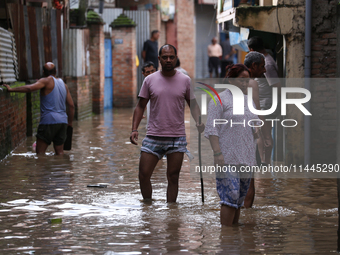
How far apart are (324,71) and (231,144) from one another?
13.8ft

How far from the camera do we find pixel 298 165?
9320 mm

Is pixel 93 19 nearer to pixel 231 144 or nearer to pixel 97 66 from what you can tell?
pixel 97 66

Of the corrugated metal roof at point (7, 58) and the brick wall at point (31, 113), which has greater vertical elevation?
the corrugated metal roof at point (7, 58)

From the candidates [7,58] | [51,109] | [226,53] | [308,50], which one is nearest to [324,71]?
[308,50]

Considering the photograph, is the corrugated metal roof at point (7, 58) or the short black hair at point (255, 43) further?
the corrugated metal roof at point (7, 58)

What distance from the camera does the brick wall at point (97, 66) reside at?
1881cm

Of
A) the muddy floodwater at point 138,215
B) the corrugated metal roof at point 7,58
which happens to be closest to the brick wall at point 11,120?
the corrugated metal roof at point 7,58

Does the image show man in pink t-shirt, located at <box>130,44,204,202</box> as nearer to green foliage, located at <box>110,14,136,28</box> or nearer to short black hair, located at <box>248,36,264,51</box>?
short black hair, located at <box>248,36,264,51</box>

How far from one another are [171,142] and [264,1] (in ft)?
15.0

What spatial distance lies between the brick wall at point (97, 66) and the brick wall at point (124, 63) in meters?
1.97

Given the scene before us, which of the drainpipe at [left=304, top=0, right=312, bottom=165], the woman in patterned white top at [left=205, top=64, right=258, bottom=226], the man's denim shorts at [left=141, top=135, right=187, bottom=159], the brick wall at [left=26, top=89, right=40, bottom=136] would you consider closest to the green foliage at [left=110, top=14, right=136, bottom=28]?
the brick wall at [left=26, top=89, right=40, bottom=136]

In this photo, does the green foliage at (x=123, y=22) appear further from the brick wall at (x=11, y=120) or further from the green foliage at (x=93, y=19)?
the brick wall at (x=11, y=120)

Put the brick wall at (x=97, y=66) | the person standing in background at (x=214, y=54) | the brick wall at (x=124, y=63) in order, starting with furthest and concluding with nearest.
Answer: the person standing in background at (x=214, y=54) < the brick wall at (x=124, y=63) < the brick wall at (x=97, y=66)

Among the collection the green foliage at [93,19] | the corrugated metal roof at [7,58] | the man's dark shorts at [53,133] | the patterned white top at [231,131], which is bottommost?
the man's dark shorts at [53,133]
